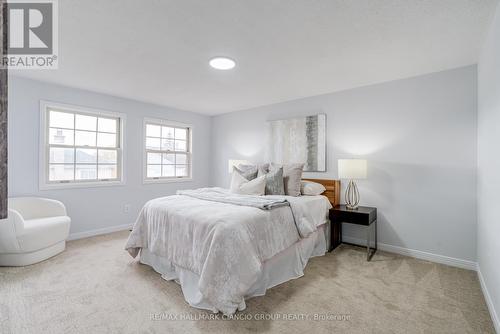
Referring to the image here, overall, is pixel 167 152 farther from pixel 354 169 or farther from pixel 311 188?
pixel 354 169

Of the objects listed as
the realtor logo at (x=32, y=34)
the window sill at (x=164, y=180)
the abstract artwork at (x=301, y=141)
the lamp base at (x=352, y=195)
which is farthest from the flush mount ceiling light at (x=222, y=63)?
the window sill at (x=164, y=180)

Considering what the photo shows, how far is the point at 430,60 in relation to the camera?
8.76 feet

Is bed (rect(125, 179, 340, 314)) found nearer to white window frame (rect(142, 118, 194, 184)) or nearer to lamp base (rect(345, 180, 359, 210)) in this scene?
lamp base (rect(345, 180, 359, 210))

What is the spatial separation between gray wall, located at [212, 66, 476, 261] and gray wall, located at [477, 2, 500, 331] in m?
0.27

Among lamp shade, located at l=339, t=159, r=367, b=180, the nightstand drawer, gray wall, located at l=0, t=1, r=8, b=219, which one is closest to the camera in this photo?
gray wall, located at l=0, t=1, r=8, b=219

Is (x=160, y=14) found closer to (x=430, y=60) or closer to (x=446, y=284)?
(x=430, y=60)

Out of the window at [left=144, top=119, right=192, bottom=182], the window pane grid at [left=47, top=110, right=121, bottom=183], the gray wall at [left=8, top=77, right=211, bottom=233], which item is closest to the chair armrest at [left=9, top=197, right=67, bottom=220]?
the gray wall at [left=8, top=77, right=211, bottom=233]

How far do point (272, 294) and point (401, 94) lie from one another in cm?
298

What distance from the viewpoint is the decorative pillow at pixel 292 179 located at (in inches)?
134

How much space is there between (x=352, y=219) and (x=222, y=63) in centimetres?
250

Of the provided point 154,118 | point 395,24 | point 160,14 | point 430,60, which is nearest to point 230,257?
point 160,14

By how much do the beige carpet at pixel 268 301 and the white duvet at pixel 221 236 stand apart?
25 cm

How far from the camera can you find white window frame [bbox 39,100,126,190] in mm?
3451

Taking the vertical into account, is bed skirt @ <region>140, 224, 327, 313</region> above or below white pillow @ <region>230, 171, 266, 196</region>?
below
